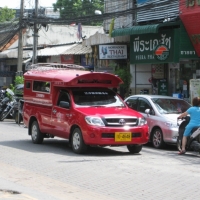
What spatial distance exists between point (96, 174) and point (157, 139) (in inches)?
222

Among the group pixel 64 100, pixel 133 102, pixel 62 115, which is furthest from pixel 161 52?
pixel 62 115

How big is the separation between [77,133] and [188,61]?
11496mm

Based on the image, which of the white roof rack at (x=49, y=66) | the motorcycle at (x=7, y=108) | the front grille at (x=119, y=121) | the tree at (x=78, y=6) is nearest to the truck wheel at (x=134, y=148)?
the front grille at (x=119, y=121)

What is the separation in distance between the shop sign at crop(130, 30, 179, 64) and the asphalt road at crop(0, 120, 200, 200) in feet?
27.1

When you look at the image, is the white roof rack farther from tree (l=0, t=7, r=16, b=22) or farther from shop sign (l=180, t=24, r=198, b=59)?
tree (l=0, t=7, r=16, b=22)

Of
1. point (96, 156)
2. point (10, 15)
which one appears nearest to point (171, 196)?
point (96, 156)

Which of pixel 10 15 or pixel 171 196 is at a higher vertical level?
pixel 10 15

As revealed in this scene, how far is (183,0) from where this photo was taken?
22.3 metres

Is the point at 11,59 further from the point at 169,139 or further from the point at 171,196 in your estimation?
the point at 171,196

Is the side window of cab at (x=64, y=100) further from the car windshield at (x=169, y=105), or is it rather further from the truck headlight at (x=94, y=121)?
the car windshield at (x=169, y=105)

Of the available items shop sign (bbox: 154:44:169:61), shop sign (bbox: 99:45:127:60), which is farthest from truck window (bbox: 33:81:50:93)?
shop sign (bbox: 99:45:127:60)

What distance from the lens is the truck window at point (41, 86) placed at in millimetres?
16047

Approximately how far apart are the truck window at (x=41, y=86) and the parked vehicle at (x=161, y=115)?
9.82 ft

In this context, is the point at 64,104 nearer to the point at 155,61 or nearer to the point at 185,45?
the point at 185,45
